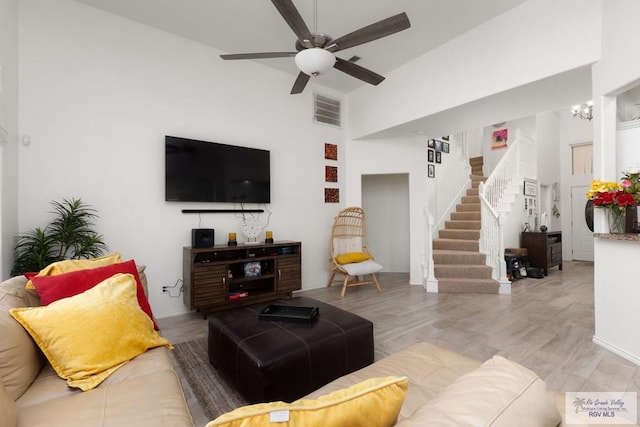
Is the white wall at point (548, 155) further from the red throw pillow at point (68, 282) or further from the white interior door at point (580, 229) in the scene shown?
the red throw pillow at point (68, 282)

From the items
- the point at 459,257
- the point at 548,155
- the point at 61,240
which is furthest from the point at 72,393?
the point at 548,155

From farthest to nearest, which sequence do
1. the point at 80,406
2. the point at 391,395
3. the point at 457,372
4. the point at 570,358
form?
1. the point at 570,358
2. the point at 457,372
3. the point at 80,406
4. the point at 391,395

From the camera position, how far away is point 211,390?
1.96 m

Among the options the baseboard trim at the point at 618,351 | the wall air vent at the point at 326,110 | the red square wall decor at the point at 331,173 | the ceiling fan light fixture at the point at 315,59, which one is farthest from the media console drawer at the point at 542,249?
the ceiling fan light fixture at the point at 315,59

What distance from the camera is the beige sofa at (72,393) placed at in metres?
1.07

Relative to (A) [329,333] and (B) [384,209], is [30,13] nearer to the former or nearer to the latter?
(A) [329,333]

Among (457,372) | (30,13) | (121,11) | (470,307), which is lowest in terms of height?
(470,307)

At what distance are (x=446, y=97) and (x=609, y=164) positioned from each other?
5.76ft

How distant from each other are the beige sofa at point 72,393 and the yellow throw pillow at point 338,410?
719 mm

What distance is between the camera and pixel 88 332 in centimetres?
142

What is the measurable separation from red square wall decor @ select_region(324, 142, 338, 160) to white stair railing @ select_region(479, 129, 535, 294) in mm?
2591

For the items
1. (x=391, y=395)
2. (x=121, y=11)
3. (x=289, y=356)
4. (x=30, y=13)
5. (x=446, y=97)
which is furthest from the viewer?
(x=446, y=97)

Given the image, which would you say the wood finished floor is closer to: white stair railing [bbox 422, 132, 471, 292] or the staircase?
the staircase

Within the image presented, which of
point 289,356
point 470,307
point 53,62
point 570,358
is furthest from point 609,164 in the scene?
point 53,62
